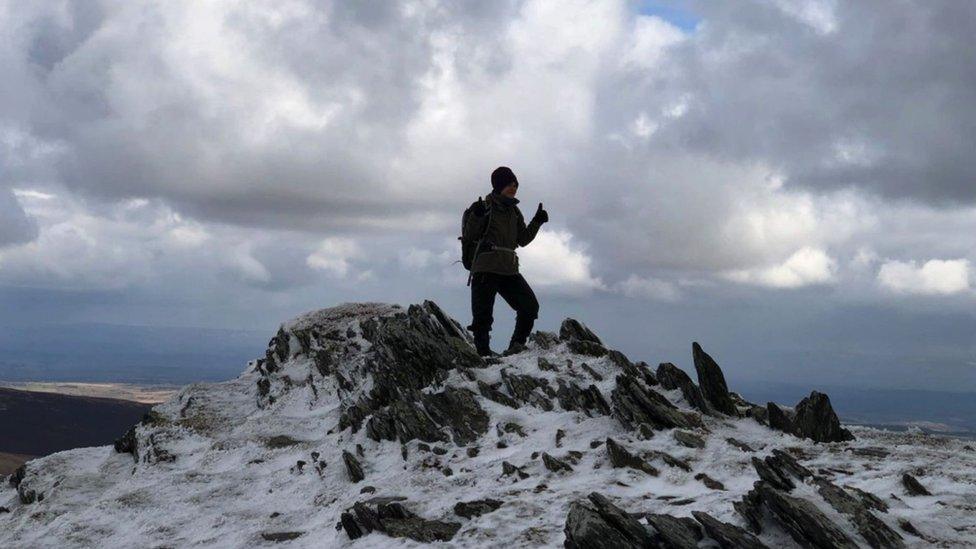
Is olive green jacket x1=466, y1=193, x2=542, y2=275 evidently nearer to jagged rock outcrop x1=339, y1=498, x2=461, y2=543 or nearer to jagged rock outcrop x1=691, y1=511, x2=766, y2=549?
jagged rock outcrop x1=339, y1=498, x2=461, y2=543

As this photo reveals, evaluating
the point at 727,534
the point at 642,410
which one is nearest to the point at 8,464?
the point at 642,410

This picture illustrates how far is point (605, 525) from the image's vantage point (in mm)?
8422

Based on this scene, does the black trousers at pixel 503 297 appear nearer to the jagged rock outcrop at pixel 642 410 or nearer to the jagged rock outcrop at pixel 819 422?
the jagged rock outcrop at pixel 642 410

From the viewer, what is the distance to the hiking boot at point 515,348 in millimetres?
20625

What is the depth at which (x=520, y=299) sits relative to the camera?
20234 millimetres

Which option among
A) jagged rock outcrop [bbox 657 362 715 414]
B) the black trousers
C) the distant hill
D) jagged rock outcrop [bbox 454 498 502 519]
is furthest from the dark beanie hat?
the distant hill

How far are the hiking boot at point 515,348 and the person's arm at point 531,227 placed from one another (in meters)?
3.27

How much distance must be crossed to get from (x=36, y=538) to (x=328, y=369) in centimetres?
1021

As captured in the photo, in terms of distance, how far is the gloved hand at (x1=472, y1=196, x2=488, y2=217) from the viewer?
18.7 meters

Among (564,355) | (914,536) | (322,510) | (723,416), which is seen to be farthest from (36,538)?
(914,536)

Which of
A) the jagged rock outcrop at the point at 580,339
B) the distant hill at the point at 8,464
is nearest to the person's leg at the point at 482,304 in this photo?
the jagged rock outcrop at the point at 580,339

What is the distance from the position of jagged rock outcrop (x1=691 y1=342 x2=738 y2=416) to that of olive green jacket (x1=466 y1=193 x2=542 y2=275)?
6.17 meters

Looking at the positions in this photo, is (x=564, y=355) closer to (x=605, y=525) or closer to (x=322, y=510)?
(x=322, y=510)

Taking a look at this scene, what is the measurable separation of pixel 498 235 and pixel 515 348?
12.4ft
